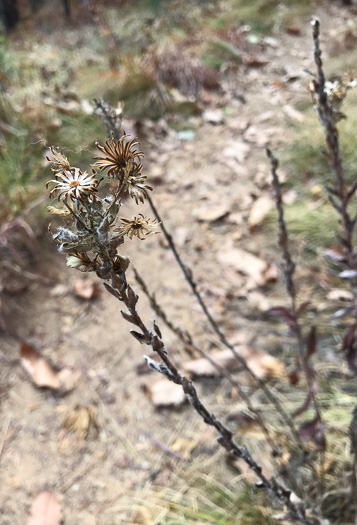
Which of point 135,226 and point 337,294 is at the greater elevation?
point 337,294

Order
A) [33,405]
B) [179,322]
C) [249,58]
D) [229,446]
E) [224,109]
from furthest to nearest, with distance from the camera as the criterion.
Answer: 1. [249,58]
2. [224,109]
3. [179,322]
4. [33,405]
5. [229,446]

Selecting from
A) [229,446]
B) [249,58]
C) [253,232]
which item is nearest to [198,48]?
[249,58]

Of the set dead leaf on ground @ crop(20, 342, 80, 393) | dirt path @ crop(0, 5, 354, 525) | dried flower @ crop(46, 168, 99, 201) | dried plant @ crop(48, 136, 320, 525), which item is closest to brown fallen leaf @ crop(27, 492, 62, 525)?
dirt path @ crop(0, 5, 354, 525)

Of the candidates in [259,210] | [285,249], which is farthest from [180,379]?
[259,210]

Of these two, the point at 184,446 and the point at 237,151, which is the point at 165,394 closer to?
the point at 184,446

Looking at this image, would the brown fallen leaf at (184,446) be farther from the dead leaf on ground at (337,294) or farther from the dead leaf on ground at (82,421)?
the dead leaf on ground at (337,294)

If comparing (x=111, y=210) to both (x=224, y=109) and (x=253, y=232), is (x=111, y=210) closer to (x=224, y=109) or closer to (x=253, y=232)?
(x=253, y=232)

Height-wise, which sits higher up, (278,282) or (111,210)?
(278,282)
